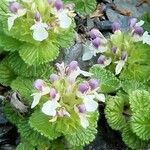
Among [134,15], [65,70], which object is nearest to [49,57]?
[65,70]

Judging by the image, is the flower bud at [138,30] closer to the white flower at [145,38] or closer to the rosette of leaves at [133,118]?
the white flower at [145,38]

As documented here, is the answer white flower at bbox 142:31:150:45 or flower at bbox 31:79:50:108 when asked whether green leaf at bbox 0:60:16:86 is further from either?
white flower at bbox 142:31:150:45

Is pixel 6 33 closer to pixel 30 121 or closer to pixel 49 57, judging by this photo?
pixel 49 57

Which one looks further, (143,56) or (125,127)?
(143,56)

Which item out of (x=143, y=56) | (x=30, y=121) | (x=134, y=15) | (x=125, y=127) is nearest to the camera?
(x=30, y=121)

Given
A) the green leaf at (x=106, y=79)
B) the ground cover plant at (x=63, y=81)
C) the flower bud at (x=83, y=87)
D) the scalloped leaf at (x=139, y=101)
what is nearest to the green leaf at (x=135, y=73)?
the ground cover plant at (x=63, y=81)
